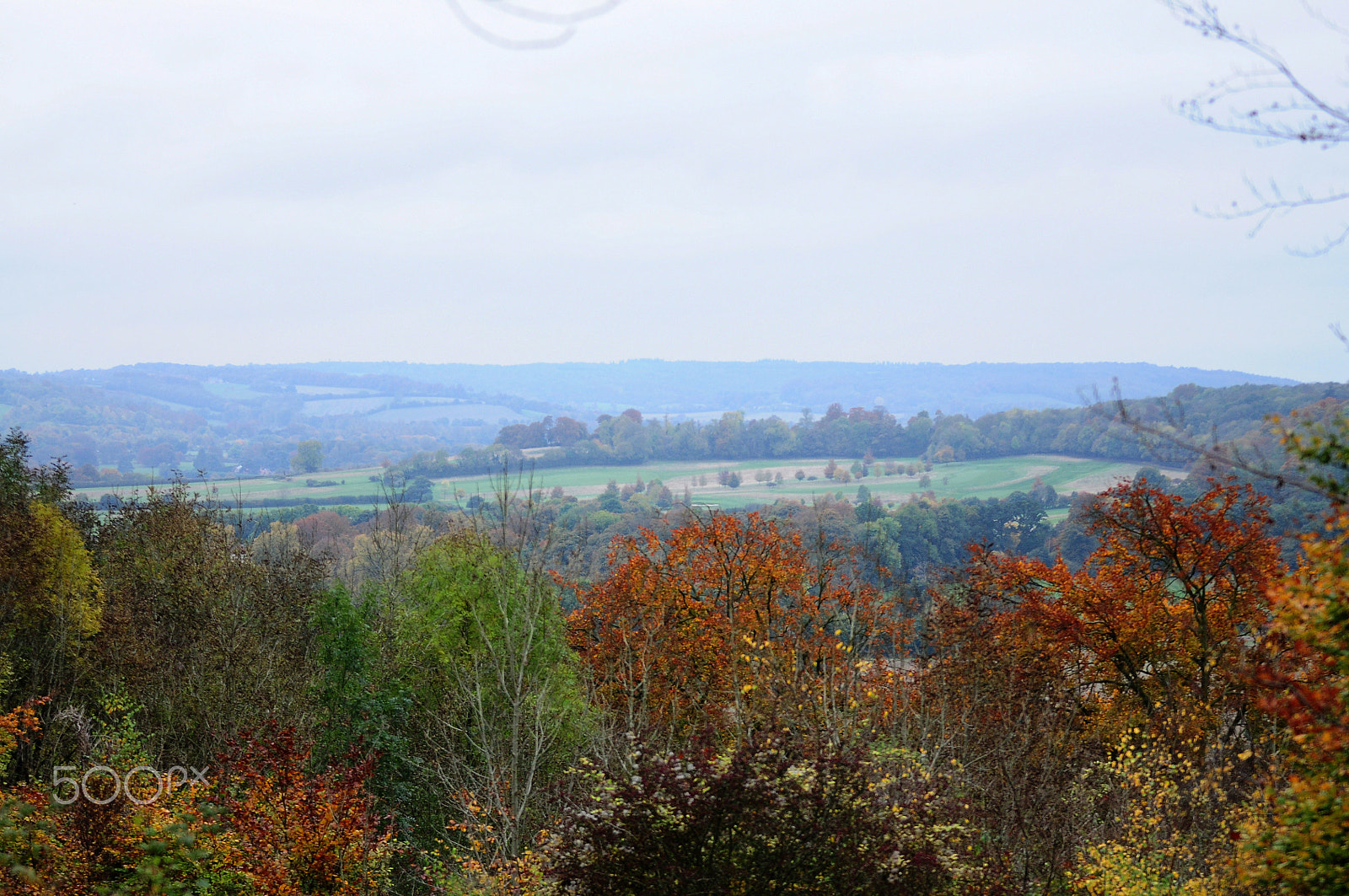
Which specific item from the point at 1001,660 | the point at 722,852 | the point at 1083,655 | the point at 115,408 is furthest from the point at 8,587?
the point at 115,408

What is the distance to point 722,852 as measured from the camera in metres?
8.23

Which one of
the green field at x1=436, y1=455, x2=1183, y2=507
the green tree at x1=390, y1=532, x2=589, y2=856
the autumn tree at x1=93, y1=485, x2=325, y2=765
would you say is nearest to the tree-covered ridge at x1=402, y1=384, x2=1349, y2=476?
the green field at x1=436, y1=455, x2=1183, y2=507

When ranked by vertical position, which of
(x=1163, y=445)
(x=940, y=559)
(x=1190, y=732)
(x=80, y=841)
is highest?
(x=1163, y=445)

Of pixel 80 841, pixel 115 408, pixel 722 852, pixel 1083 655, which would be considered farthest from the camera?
pixel 115 408

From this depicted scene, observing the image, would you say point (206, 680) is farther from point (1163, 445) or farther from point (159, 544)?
point (1163, 445)

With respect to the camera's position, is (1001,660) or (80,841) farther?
(1001,660)

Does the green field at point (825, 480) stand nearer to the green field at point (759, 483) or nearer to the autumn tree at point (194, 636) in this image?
the green field at point (759, 483)

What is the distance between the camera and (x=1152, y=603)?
79.0ft

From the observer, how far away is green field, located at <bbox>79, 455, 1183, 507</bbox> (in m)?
110

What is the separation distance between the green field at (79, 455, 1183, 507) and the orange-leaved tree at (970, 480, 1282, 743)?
74.5 meters

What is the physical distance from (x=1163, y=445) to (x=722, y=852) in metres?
5.05

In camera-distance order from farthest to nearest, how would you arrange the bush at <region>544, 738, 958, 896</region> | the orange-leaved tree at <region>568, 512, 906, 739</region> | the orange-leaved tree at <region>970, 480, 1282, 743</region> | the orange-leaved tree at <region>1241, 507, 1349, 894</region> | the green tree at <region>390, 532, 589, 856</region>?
the orange-leaved tree at <region>970, 480, 1282, 743</region>
the orange-leaved tree at <region>568, 512, 906, 739</region>
the green tree at <region>390, 532, 589, 856</region>
the bush at <region>544, 738, 958, 896</region>
the orange-leaved tree at <region>1241, 507, 1349, 894</region>

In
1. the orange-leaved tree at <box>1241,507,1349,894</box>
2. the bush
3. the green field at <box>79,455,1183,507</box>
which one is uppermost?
the orange-leaved tree at <box>1241,507,1349,894</box>

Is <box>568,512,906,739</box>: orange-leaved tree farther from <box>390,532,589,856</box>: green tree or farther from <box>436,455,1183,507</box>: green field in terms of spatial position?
<box>436,455,1183,507</box>: green field
